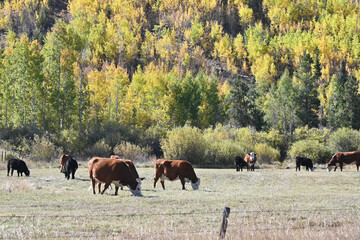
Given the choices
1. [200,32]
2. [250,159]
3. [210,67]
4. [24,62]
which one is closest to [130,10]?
[200,32]

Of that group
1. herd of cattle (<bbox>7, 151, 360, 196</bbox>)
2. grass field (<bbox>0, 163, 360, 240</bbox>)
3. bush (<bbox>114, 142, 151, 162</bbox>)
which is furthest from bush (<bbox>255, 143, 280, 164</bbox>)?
grass field (<bbox>0, 163, 360, 240</bbox>)

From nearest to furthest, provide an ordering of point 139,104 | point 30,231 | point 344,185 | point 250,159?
point 30,231 → point 344,185 → point 250,159 → point 139,104

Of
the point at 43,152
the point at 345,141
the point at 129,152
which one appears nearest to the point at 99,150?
the point at 129,152

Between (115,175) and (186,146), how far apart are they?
117 ft

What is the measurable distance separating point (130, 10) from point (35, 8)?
39404 millimetres

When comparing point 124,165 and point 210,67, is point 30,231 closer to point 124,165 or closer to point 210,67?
point 124,165

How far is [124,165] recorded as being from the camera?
2155 centimetres

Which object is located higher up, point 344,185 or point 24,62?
point 24,62

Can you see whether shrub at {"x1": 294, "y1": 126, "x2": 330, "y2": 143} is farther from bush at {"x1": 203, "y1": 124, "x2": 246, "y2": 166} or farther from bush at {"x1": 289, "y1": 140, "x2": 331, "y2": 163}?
bush at {"x1": 203, "y1": 124, "x2": 246, "y2": 166}

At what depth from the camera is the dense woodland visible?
6062cm

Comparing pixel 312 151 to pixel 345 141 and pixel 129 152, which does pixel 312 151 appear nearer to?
→ pixel 345 141

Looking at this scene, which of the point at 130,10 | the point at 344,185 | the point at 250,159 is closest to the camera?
the point at 344,185

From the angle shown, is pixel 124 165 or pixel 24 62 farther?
pixel 24 62

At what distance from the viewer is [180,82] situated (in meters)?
90.8
